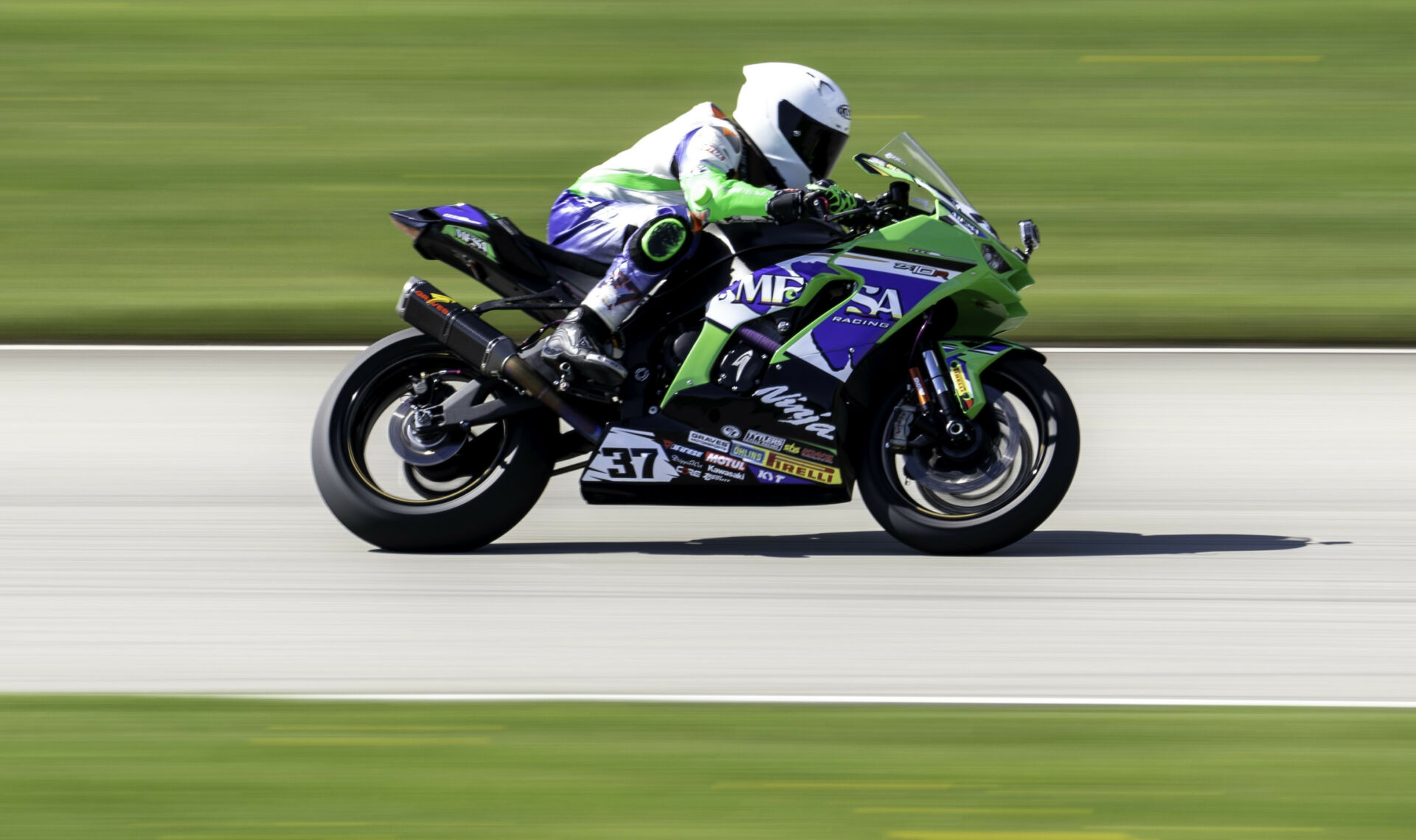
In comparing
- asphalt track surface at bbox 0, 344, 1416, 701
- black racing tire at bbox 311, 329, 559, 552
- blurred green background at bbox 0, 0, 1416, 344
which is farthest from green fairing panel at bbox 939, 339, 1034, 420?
blurred green background at bbox 0, 0, 1416, 344

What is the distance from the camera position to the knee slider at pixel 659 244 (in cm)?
635

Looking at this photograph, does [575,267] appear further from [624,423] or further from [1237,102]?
[1237,102]

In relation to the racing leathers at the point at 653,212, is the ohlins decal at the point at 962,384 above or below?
below

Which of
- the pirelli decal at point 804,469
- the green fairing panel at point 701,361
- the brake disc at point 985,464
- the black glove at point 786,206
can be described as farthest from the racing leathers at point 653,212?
the brake disc at point 985,464

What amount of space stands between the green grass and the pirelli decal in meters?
1.75

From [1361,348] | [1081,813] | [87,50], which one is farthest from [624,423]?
[87,50]

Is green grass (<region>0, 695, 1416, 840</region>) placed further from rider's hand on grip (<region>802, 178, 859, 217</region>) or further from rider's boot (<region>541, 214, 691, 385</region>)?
rider's hand on grip (<region>802, 178, 859, 217</region>)

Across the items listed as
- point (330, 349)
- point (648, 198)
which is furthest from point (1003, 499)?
point (330, 349)

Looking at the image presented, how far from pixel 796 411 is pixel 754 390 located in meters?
0.15

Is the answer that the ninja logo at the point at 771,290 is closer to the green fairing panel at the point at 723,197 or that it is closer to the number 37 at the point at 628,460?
the green fairing panel at the point at 723,197

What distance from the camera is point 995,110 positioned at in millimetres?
15414

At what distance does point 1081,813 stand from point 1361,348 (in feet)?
24.7

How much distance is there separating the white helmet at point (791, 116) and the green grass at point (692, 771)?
2.36 meters

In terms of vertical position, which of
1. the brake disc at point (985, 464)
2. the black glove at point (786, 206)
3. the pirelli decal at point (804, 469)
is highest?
the black glove at point (786, 206)
